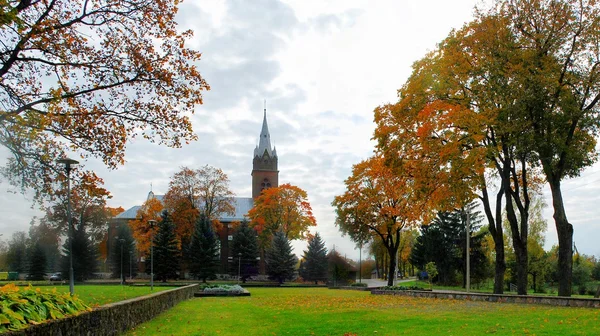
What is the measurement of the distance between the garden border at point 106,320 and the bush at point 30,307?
0.10 metres

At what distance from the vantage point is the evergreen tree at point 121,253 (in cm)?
5324

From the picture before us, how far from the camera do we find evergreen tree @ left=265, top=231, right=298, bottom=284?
56.3 meters

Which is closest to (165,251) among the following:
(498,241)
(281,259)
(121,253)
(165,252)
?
(165,252)

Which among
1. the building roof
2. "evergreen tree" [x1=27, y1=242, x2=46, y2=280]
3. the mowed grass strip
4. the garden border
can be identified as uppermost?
the building roof

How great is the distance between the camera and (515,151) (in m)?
18.8

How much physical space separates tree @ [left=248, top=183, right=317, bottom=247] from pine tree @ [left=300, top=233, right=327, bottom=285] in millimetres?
3598

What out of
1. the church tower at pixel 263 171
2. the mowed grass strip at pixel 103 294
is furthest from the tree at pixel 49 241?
the church tower at pixel 263 171

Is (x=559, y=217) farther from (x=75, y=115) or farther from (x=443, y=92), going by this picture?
(x=75, y=115)

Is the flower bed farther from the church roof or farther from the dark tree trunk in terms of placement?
the church roof

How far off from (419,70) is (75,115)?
52.3ft

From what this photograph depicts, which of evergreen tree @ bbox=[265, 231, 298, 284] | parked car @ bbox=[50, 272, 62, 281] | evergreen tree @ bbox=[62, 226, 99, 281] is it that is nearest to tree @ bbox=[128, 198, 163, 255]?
parked car @ bbox=[50, 272, 62, 281]

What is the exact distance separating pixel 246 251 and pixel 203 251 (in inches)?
269

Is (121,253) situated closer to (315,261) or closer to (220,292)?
(315,261)

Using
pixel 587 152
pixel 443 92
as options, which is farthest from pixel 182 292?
pixel 587 152
